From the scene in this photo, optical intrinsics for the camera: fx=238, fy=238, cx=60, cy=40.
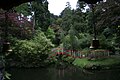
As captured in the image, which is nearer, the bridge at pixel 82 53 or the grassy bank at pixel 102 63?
the grassy bank at pixel 102 63

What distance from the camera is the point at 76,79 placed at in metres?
13.0

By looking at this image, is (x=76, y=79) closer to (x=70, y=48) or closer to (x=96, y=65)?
(x=96, y=65)

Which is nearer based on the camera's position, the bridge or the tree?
the bridge

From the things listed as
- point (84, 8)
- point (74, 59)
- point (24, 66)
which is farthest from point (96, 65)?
point (84, 8)

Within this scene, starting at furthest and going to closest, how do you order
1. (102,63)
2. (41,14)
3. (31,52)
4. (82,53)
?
1. (41,14)
2. (82,53)
3. (31,52)
4. (102,63)

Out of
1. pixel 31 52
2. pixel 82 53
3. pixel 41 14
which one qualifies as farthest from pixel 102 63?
pixel 41 14

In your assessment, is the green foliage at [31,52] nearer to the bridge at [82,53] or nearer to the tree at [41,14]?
the bridge at [82,53]

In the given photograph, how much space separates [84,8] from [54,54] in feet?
42.3

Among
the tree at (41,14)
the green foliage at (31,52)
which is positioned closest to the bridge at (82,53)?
the green foliage at (31,52)

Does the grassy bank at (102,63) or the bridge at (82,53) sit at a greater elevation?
the bridge at (82,53)

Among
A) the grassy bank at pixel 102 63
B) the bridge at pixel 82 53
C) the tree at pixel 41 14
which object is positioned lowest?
the grassy bank at pixel 102 63

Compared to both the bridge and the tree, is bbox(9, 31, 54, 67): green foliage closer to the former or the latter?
the bridge

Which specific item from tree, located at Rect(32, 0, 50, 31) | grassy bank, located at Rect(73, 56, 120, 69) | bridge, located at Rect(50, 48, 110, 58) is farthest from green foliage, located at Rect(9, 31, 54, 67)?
tree, located at Rect(32, 0, 50, 31)

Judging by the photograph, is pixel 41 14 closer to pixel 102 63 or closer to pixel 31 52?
pixel 31 52
